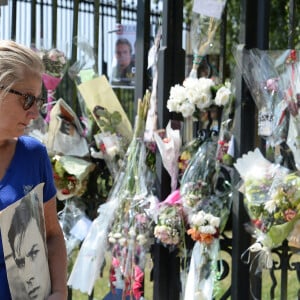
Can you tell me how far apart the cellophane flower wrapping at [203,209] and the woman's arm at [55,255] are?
121 cm

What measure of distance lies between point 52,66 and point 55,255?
199 cm

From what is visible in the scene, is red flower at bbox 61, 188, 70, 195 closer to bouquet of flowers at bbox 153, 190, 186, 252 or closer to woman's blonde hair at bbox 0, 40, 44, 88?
bouquet of flowers at bbox 153, 190, 186, 252

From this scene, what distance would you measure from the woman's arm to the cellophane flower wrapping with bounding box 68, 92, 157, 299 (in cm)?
131

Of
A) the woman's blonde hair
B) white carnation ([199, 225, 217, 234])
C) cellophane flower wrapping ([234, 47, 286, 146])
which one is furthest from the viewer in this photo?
white carnation ([199, 225, 217, 234])

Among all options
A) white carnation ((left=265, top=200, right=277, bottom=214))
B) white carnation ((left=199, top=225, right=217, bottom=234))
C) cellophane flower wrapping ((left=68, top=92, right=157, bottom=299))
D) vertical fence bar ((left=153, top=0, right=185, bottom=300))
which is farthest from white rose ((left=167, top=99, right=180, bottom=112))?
white carnation ((left=265, top=200, right=277, bottom=214))

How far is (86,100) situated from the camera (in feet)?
13.2

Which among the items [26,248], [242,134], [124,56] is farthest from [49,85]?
[26,248]

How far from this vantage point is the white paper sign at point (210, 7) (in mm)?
3656

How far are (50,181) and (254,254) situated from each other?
144cm

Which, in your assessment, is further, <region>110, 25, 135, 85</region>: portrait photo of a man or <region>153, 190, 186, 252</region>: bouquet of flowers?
<region>110, 25, 135, 85</region>: portrait photo of a man

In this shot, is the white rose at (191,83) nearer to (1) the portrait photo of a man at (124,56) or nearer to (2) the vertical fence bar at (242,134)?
(2) the vertical fence bar at (242,134)

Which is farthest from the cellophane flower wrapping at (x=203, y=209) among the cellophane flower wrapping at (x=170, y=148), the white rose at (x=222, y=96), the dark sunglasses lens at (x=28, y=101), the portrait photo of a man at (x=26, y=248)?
the dark sunglasses lens at (x=28, y=101)

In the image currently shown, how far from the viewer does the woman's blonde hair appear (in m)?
2.17

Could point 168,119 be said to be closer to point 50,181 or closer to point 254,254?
point 254,254
